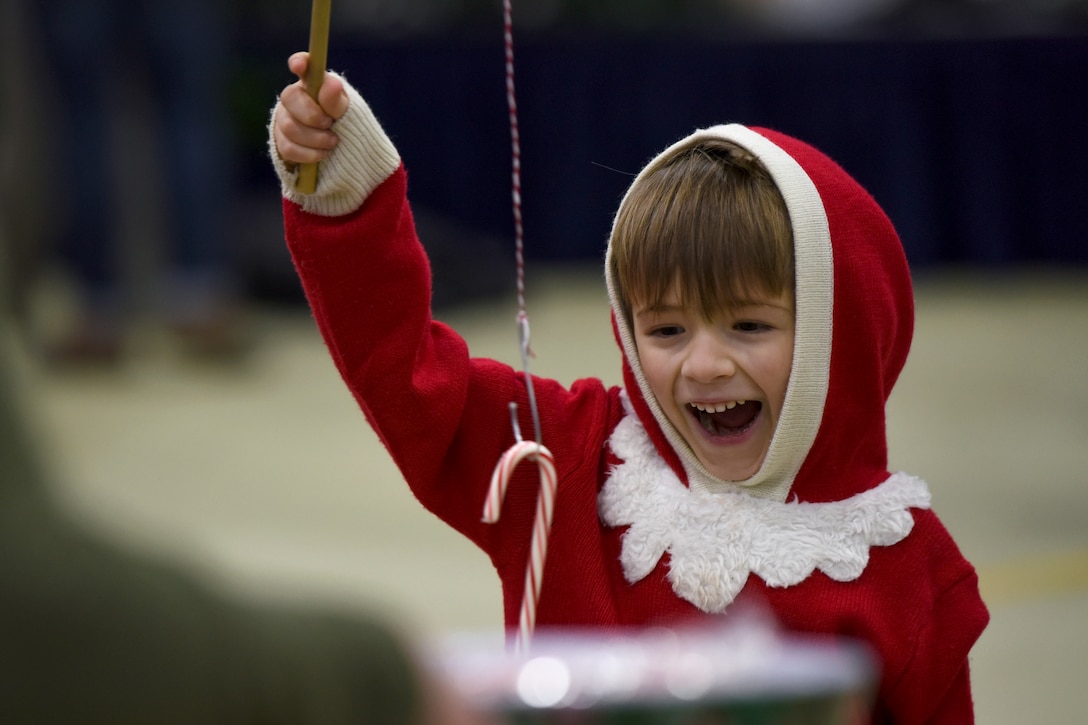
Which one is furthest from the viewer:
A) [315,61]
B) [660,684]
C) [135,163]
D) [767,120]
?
[767,120]

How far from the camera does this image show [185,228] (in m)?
4.41

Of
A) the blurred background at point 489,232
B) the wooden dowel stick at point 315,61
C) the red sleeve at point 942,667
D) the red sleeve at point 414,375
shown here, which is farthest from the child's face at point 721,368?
the blurred background at point 489,232

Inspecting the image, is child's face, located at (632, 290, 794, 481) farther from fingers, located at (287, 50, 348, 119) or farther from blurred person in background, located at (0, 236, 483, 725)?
blurred person in background, located at (0, 236, 483, 725)

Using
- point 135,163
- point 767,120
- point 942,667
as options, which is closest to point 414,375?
point 942,667

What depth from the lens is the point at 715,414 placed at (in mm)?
1405

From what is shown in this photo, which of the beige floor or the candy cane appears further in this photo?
the beige floor

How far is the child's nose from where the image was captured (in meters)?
1.30

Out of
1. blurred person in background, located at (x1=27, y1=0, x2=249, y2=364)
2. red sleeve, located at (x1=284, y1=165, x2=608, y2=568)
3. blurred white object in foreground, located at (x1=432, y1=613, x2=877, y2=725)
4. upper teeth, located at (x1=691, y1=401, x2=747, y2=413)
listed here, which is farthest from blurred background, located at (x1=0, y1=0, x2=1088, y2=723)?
blurred white object in foreground, located at (x1=432, y1=613, x2=877, y2=725)

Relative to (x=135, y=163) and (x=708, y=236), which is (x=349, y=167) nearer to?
(x=708, y=236)

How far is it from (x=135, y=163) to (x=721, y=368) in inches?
136

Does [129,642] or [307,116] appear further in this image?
[307,116]

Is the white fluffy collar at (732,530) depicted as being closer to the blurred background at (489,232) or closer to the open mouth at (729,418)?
the open mouth at (729,418)

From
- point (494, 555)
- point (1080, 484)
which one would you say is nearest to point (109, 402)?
point (1080, 484)

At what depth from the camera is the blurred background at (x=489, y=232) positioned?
3197 mm
